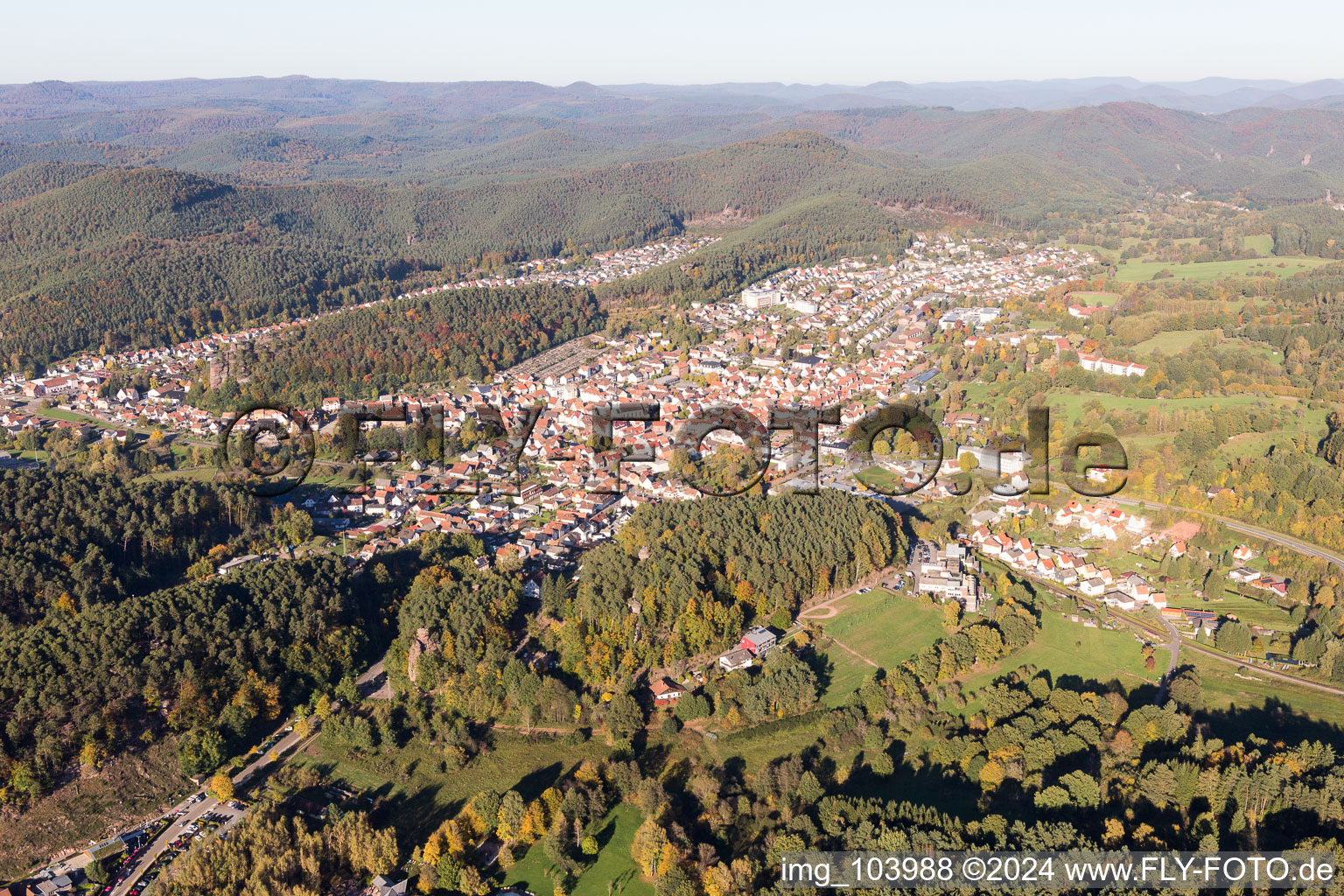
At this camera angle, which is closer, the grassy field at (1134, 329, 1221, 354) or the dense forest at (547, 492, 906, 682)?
the dense forest at (547, 492, 906, 682)

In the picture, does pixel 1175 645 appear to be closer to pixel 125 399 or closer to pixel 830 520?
pixel 830 520

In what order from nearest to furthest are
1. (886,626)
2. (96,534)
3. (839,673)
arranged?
(839,673), (886,626), (96,534)

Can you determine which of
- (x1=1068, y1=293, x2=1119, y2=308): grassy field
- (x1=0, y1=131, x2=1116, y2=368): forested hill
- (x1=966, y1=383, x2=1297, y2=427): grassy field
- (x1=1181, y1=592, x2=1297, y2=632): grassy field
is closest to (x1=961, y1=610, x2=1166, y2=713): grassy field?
(x1=1181, y1=592, x2=1297, y2=632): grassy field

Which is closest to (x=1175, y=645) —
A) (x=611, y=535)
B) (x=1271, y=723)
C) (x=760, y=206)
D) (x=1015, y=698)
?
(x=1271, y=723)

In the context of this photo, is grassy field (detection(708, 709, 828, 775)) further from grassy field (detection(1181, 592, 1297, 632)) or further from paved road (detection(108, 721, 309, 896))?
grassy field (detection(1181, 592, 1297, 632))

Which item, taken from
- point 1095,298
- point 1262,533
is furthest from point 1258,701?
point 1095,298

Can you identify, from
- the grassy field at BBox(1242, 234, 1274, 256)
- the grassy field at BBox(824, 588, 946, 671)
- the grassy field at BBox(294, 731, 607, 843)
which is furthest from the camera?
the grassy field at BBox(1242, 234, 1274, 256)

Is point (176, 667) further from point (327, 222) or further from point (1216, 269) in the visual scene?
point (327, 222)
